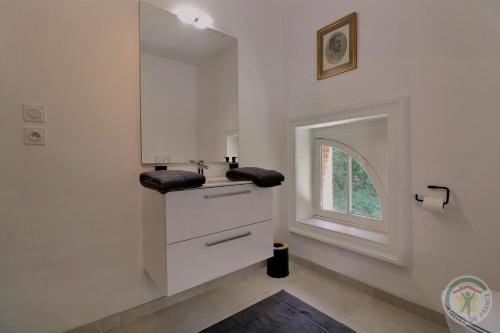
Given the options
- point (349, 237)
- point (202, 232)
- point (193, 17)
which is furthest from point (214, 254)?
point (193, 17)

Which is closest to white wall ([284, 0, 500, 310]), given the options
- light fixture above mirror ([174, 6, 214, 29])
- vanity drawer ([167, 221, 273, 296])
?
vanity drawer ([167, 221, 273, 296])

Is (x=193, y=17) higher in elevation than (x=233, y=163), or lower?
higher

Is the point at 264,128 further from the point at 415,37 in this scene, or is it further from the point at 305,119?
the point at 415,37

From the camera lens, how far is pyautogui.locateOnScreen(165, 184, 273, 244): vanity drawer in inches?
43.5

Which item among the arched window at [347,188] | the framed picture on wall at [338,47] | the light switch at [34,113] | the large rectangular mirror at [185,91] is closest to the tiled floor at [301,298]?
the arched window at [347,188]

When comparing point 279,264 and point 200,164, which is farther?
point 279,264

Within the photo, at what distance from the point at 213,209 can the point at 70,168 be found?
0.77 metres

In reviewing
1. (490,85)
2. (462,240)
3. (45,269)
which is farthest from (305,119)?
(45,269)

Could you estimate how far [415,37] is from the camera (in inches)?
51.7

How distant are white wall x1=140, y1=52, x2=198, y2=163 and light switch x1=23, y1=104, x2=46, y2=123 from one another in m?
0.45

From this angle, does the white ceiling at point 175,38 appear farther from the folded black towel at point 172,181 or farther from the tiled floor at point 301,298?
the tiled floor at point 301,298

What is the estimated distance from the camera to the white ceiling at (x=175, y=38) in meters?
1.37

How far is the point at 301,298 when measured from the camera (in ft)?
5.03

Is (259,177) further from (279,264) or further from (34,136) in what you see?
(34,136)
